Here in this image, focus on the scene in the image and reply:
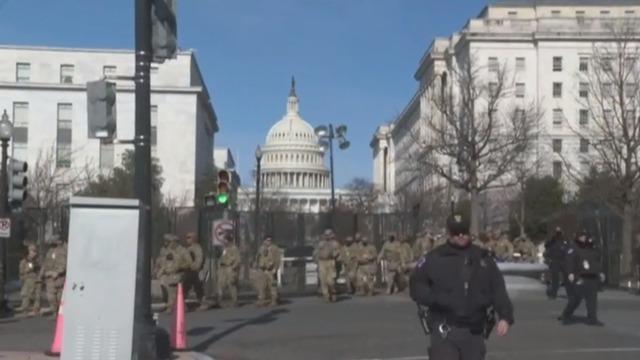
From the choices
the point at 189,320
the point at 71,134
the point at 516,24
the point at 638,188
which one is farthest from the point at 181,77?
the point at 189,320

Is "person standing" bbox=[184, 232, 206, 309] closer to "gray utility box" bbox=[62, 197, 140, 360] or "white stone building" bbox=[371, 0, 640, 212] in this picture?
"gray utility box" bbox=[62, 197, 140, 360]

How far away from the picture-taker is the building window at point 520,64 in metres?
115

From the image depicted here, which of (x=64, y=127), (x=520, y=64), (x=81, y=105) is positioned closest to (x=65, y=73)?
(x=81, y=105)

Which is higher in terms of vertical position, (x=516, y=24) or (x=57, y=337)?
(x=516, y=24)

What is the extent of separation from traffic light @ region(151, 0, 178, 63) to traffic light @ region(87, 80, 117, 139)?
815 millimetres

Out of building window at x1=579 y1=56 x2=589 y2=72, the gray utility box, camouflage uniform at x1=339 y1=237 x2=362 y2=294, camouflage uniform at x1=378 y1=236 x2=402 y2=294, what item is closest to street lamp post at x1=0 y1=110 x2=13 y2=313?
camouflage uniform at x1=339 y1=237 x2=362 y2=294

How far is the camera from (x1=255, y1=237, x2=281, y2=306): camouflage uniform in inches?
1033

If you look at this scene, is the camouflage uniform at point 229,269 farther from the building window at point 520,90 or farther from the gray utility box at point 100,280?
the building window at point 520,90

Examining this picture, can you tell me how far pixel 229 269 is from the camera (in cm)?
2611

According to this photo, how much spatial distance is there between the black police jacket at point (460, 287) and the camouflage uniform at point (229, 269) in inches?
696

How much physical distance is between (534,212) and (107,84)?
202ft

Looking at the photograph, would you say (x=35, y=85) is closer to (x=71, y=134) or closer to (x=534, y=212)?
(x=71, y=134)

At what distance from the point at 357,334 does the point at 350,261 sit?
35.6ft

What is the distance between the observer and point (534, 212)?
2859 inches
